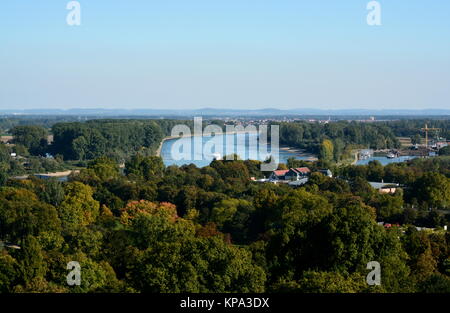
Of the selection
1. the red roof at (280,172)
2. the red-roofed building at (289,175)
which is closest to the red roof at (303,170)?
the red-roofed building at (289,175)

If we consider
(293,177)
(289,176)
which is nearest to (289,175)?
(289,176)

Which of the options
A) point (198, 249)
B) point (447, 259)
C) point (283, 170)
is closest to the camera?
point (198, 249)

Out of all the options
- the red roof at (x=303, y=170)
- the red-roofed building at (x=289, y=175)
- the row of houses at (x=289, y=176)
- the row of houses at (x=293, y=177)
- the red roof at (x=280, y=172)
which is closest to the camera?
the row of houses at (x=293, y=177)

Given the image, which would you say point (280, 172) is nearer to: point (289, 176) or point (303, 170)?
point (289, 176)

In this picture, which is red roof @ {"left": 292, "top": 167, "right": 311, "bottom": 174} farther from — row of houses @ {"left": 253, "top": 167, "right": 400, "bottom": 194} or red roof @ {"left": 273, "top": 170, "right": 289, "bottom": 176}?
red roof @ {"left": 273, "top": 170, "right": 289, "bottom": 176}

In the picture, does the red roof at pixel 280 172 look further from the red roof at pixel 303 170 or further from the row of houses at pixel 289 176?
the red roof at pixel 303 170

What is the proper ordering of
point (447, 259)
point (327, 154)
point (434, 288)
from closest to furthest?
point (434, 288) → point (447, 259) → point (327, 154)

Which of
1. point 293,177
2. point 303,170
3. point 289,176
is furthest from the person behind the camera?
point 303,170

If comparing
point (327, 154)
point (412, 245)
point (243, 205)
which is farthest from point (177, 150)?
point (412, 245)

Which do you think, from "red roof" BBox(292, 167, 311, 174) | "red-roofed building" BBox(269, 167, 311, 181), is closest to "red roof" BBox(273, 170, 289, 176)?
"red-roofed building" BBox(269, 167, 311, 181)
